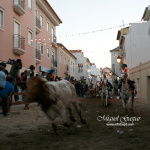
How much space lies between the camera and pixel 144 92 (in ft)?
56.0

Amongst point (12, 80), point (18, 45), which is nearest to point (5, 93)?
point (12, 80)

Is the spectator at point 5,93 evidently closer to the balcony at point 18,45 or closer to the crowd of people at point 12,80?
the crowd of people at point 12,80

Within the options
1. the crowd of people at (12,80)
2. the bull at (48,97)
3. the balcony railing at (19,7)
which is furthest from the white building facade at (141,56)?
the bull at (48,97)

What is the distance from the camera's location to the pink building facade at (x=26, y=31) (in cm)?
1748

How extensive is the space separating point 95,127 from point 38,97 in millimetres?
2498

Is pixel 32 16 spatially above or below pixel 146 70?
above

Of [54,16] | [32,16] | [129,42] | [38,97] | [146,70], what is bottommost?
[38,97]

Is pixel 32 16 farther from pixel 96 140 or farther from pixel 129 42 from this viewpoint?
pixel 96 140

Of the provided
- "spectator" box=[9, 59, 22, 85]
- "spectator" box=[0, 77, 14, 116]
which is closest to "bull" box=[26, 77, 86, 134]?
"spectator" box=[0, 77, 14, 116]

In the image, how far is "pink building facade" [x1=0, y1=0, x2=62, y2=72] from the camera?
57.4ft

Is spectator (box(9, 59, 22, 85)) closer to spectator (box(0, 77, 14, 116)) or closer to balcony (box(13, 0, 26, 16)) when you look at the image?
spectator (box(0, 77, 14, 116))

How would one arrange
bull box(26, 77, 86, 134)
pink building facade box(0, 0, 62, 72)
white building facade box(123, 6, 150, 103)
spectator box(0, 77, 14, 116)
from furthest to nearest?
pink building facade box(0, 0, 62, 72)
white building facade box(123, 6, 150, 103)
spectator box(0, 77, 14, 116)
bull box(26, 77, 86, 134)

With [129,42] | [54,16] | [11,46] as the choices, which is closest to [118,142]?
[11,46]

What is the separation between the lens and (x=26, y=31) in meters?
21.5
